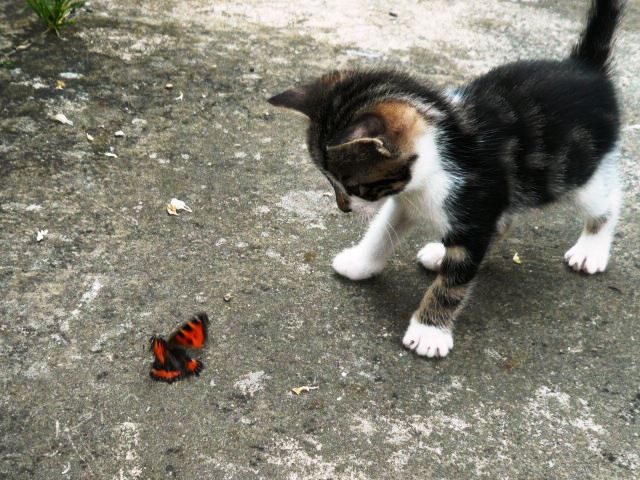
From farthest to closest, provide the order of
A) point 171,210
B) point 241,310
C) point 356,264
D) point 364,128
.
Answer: point 171,210 → point 356,264 → point 241,310 → point 364,128

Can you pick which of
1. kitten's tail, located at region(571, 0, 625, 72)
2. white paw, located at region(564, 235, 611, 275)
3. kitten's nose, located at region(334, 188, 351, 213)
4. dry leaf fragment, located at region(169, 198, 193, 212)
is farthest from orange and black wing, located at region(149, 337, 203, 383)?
kitten's tail, located at region(571, 0, 625, 72)

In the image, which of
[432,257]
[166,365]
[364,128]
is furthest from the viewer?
[432,257]

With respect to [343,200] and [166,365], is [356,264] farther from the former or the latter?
[166,365]

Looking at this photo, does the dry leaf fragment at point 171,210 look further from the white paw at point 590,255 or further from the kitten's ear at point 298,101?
the white paw at point 590,255

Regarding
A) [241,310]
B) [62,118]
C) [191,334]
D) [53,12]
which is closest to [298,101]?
[241,310]

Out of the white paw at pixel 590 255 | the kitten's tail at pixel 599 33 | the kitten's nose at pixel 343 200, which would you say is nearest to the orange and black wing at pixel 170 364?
the kitten's nose at pixel 343 200

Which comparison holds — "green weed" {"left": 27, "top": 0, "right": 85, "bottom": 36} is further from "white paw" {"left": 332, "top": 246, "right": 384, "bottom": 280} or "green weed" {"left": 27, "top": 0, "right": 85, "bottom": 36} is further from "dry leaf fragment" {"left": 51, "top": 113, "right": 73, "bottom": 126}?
"white paw" {"left": 332, "top": 246, "right": 384, "bottom": 280}
